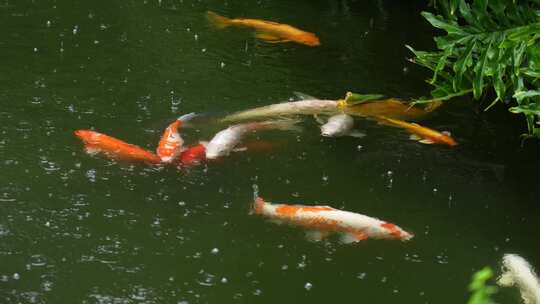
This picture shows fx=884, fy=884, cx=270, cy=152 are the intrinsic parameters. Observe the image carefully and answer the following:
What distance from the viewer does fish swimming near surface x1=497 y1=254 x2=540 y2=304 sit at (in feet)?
16.1

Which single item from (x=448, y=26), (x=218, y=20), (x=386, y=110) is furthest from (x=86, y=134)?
(x=218, y=20)

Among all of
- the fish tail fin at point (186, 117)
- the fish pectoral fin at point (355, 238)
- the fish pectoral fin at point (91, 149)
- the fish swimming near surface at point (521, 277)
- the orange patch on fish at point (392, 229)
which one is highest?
the fish tail fin at point (186, 117)

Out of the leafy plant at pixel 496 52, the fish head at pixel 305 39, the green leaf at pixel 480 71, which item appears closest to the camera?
the leafy plant at pixel 496 52

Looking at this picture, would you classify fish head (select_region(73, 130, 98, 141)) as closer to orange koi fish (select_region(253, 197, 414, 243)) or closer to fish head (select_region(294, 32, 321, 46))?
orange koi fish (select_region(253, 197, 414, 243))

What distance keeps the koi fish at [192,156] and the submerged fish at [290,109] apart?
69 centimetres

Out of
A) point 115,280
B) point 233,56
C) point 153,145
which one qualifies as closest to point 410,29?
point 233,56

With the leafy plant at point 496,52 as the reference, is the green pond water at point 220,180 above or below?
below

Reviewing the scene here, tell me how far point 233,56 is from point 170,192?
2725 millimetres

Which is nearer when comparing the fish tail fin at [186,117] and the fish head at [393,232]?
the fish head at [393,232]

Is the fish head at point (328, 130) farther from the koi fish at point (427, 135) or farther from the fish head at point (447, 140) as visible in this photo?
the fish head at point (447, 140)

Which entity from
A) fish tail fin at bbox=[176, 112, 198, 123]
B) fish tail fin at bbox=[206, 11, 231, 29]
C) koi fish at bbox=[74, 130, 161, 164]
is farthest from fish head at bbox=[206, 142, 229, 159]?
fish tail fin at bbox=[206, 11, 231, 29]

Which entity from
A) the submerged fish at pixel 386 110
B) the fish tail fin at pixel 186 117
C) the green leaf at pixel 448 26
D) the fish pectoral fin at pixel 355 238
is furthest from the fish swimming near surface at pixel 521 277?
the fish tail fin at pixel 186 117

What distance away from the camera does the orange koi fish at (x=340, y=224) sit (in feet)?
17.5

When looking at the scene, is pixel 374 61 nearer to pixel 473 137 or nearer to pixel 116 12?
pixel 473 137
